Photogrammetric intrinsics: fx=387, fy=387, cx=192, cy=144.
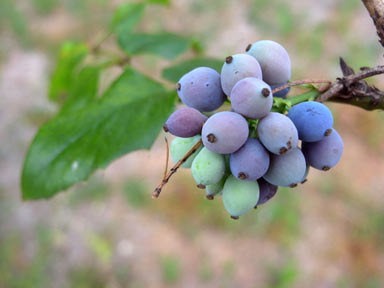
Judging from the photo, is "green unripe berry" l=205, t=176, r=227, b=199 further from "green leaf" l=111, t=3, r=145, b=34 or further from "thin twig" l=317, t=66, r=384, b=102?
"green leaf" l=111, t=3, r=145, b=34

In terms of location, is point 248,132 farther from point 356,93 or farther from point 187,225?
point 187,225

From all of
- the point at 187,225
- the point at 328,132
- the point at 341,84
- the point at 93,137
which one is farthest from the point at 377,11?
the point at 187,225

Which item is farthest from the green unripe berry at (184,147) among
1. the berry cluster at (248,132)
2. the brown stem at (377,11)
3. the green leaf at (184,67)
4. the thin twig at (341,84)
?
the green leaf at (184,67)

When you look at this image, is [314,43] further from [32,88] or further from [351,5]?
[32,88]

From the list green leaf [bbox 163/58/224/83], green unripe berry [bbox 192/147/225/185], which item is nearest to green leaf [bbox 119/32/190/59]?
green leaf [bbox 163/58/224/83]

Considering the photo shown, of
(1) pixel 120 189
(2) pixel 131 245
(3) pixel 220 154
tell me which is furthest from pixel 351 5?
(3) pixel 220 154
